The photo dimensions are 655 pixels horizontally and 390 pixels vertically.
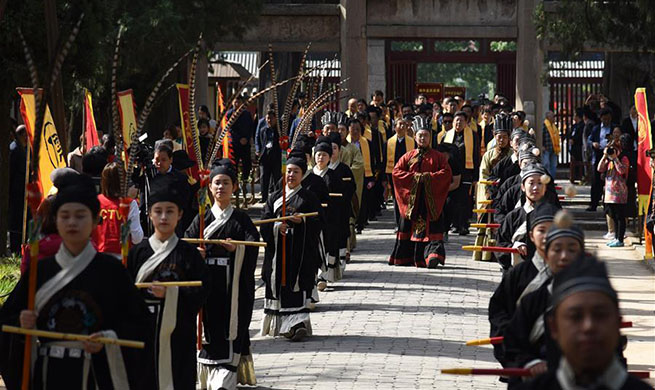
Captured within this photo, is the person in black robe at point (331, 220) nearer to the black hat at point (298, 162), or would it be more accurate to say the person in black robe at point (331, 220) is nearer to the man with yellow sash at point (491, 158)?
the man with yellow sash at point (491, 158)

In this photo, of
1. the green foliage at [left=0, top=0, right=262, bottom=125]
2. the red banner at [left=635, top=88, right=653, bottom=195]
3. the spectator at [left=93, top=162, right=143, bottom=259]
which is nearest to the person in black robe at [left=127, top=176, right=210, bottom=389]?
the spectator at [left=93, top=162, right=143, bottom=259]

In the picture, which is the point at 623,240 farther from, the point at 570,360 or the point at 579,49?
the point at 570,360

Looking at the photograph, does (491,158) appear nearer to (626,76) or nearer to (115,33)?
(115,33)

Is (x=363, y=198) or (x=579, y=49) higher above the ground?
(x=579, y=49)

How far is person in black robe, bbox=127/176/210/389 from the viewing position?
7.69 metres

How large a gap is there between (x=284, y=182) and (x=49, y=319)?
610 centimetres

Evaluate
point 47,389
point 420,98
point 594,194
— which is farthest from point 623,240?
point 47,389

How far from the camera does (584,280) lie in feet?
14.0

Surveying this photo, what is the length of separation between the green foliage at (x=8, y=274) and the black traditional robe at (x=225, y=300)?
3121 mm

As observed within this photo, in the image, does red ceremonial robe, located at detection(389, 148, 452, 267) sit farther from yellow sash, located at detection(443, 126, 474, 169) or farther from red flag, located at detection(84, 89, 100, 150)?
red flag, located at detection(84, 89, 100, 150)

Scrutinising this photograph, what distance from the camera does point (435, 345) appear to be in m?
11.6

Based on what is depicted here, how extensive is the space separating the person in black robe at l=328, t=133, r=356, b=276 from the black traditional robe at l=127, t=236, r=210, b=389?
26.5 ft

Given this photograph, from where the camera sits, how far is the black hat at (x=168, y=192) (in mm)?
7824

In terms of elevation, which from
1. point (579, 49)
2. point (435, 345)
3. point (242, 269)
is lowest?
point (435, 345)
